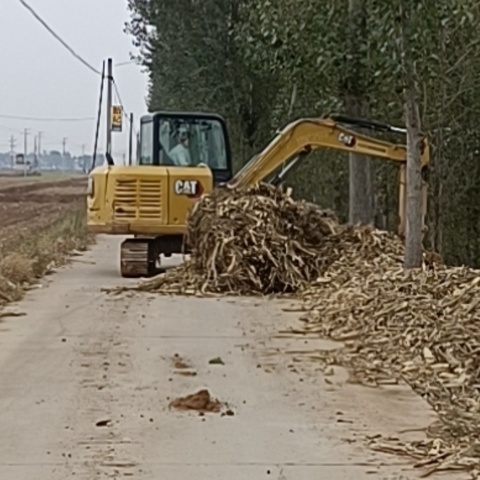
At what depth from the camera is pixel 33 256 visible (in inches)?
784

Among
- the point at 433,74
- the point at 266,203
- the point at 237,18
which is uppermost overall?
the point at 237,18

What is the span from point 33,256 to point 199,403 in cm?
1101

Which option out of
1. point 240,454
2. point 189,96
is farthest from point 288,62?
point 189,96

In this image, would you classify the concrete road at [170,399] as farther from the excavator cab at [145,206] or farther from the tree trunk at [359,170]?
the tree trunk at [359,170]

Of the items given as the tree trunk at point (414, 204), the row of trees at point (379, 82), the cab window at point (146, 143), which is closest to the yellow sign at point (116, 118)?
the row of trees at point (379, 82)

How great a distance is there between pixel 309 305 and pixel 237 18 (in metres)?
18.1

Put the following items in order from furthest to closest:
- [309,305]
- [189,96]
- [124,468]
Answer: [189,96], [309,305], [124,468]

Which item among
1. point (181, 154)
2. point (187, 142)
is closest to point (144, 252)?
point (181, 154)

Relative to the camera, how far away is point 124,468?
7.50 metres

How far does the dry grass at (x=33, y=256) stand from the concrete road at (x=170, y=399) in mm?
1932

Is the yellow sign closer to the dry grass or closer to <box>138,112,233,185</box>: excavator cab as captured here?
the dry grass

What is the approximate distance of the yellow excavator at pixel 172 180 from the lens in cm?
1816

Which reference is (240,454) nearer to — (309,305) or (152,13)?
(309,305)

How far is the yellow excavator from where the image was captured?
18156 millimetres
